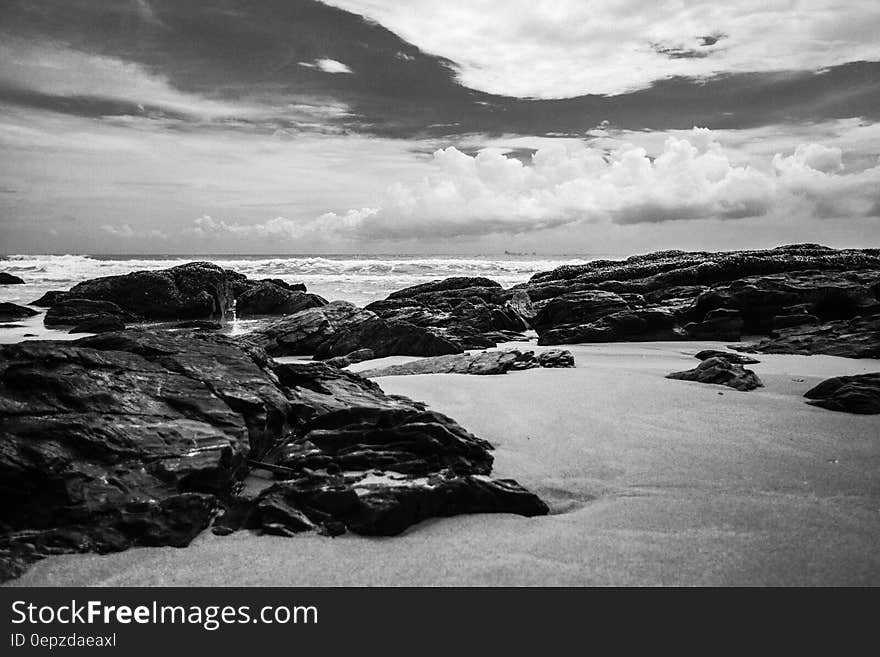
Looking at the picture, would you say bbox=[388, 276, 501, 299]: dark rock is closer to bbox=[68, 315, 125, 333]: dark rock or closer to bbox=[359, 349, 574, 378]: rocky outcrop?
bbox=[68, 315, 125, 333]: dark rock

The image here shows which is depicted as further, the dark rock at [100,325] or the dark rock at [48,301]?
the dark rock at [48,301]

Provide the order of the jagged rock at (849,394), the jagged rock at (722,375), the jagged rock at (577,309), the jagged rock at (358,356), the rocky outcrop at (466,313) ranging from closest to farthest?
the jagged rock at (849,394)
the jagged rock at (722,375)
the jagged rock at (358,356)
the rocky outcrop at (466,313)
the jagged rock at (577,309)

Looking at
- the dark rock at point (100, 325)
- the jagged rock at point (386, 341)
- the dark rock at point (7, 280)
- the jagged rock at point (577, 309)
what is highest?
the jagged rock at point (577, 309)

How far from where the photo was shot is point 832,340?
8.83 metres

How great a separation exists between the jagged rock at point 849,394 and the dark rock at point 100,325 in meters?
14.7

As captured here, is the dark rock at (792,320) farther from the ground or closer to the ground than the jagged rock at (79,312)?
farther from the ground

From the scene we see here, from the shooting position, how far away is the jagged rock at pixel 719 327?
10.7m

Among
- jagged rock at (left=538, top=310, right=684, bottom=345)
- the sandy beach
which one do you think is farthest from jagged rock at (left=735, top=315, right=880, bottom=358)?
the sandy beach

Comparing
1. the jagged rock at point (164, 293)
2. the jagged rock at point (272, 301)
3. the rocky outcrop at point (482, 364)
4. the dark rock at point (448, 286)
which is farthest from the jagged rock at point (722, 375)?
the jagged rock at point (164, 293)

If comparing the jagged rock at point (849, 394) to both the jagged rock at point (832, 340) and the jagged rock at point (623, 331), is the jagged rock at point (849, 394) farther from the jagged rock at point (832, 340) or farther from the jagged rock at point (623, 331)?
the jagged rock at point (623, 331)

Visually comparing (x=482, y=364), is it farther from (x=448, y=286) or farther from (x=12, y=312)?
(x=12, y=312)

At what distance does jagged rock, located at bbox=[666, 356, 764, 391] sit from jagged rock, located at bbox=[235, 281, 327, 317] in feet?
47.8

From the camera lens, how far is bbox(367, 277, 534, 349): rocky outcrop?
1125cm

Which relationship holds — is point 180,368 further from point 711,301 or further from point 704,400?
point 711,301
